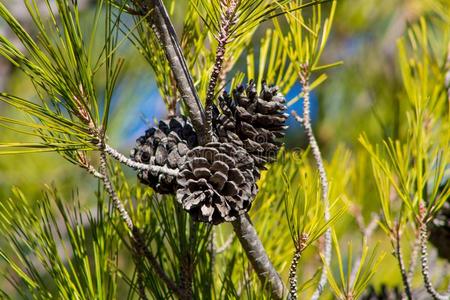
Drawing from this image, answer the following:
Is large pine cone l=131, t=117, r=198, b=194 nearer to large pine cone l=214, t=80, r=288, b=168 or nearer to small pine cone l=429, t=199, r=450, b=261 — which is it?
large pine cone l=214, t=80, r=288, b=168

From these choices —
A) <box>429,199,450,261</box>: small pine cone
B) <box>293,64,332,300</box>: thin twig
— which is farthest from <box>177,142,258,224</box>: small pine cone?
<box>429,199,450,261</box>: small pine cone

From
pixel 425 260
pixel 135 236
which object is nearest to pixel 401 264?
pixel 425 260

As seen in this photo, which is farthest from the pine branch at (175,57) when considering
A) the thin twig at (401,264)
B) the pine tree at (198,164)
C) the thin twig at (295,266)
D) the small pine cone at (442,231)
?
the small pine cone at (442,231)

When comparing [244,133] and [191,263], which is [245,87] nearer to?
[244,133]

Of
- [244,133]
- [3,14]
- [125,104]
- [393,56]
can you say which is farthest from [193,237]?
[393,56]

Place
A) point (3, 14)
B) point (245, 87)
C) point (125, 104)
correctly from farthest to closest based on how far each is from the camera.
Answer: point (125, 104) < point (245, 87) < point (3, 14)
